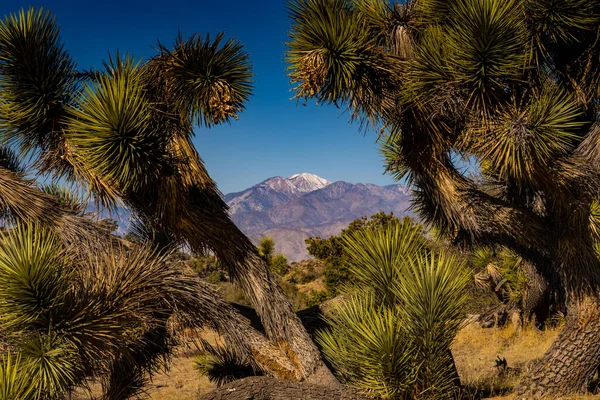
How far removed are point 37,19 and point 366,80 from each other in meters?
3.62

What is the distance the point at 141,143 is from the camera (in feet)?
12.9

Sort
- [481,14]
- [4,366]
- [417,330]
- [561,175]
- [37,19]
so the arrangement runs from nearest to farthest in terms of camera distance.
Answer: [4,366] < [417,330] < [481,14] < [37,19] < [561,175]

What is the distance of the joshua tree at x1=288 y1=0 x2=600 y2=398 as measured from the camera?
14.2 feet

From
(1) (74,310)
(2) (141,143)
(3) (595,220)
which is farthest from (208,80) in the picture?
(3) (595,220)

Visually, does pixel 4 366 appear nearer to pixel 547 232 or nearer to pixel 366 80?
pixel 366 80

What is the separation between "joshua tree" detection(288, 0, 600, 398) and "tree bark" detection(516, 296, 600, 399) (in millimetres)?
12

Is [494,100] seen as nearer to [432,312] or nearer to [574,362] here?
[432,312]

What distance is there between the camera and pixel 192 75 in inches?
176

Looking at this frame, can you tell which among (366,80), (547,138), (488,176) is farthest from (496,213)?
(488,176)

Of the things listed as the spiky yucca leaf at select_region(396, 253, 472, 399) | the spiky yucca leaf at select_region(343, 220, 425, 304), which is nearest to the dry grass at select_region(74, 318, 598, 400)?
the spiky yucca leaf at select_region(396, 253, 472, 399)

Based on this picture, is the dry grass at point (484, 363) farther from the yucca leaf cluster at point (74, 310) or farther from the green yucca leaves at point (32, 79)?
the green yucca leaves at point (32, 79)

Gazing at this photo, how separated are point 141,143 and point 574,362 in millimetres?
5673

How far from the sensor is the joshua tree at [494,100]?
4.32 meters

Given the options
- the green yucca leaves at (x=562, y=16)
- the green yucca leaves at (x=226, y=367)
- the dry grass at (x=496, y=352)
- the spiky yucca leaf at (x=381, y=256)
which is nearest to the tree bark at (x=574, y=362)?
the dry grass at (x=496, y=352)
